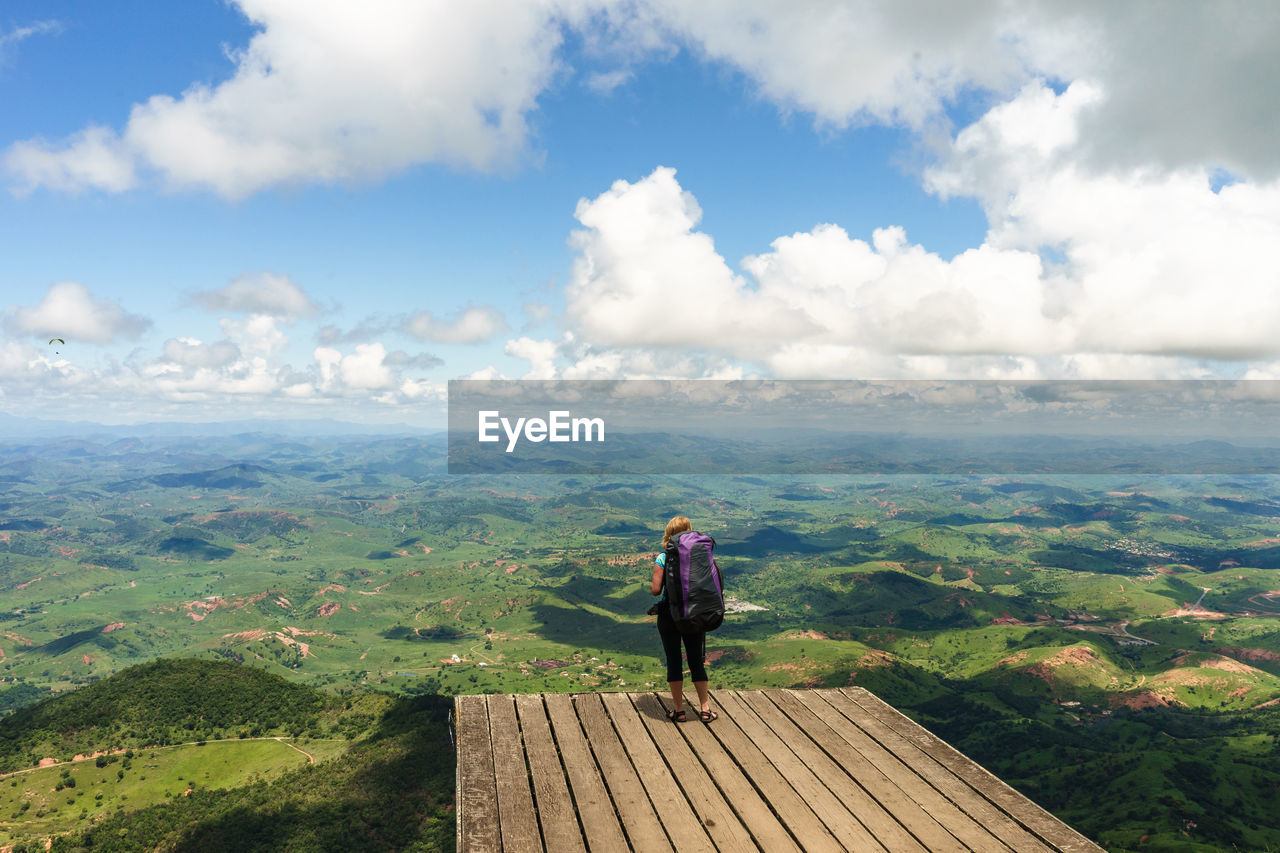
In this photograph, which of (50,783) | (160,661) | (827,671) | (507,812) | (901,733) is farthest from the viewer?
(827,671)

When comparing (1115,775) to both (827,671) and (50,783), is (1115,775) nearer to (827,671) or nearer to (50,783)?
(827,671)

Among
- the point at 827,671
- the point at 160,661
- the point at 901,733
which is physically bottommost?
the point at 827,671

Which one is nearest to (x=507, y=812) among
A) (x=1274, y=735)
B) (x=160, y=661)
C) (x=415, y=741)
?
(x=415, y=741)

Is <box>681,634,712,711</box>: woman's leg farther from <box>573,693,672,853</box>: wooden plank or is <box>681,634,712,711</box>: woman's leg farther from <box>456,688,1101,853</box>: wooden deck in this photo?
<box>573,693,672,853</box>: wooden plank

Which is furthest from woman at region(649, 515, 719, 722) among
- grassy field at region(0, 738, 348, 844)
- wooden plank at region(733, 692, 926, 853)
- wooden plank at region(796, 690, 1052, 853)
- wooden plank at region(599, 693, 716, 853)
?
grassy field at region(0, 738, 348, 844)

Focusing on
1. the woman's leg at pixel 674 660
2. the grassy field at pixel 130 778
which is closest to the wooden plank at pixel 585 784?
the woman's leg at pixel 674 660

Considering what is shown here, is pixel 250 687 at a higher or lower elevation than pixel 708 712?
lower

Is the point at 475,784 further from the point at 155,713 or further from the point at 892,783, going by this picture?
the point at 155,713
